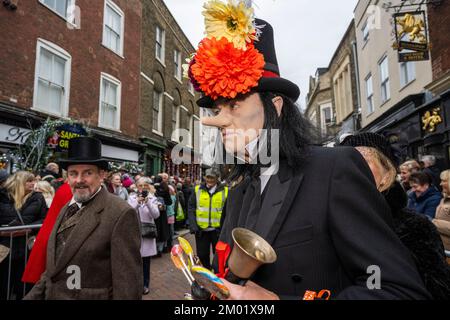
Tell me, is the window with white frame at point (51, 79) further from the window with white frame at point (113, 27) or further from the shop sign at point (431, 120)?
the shop sign at point (431, 120)

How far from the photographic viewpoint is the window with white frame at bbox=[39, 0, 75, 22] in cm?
976

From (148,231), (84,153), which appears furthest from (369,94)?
(84,153)

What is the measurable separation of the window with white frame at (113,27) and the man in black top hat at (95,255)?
1172 cm

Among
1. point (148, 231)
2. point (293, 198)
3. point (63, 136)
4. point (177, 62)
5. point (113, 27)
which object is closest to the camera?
point (293, 198)

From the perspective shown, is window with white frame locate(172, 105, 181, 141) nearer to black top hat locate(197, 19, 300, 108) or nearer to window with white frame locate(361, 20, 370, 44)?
window with white frame locate(361, 20, 370, 44)

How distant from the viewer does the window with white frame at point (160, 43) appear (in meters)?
16.9

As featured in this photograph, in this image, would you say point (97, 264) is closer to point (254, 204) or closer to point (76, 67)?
point (254, 204)

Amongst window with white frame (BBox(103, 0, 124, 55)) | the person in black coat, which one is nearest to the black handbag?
the person in black coat

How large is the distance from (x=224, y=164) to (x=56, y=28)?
10.8m

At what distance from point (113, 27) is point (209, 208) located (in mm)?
10920

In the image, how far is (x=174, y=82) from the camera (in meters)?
18.9

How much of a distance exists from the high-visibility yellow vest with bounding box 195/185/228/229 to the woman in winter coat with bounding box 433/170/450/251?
11.3 ft

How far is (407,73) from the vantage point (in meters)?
11.0
